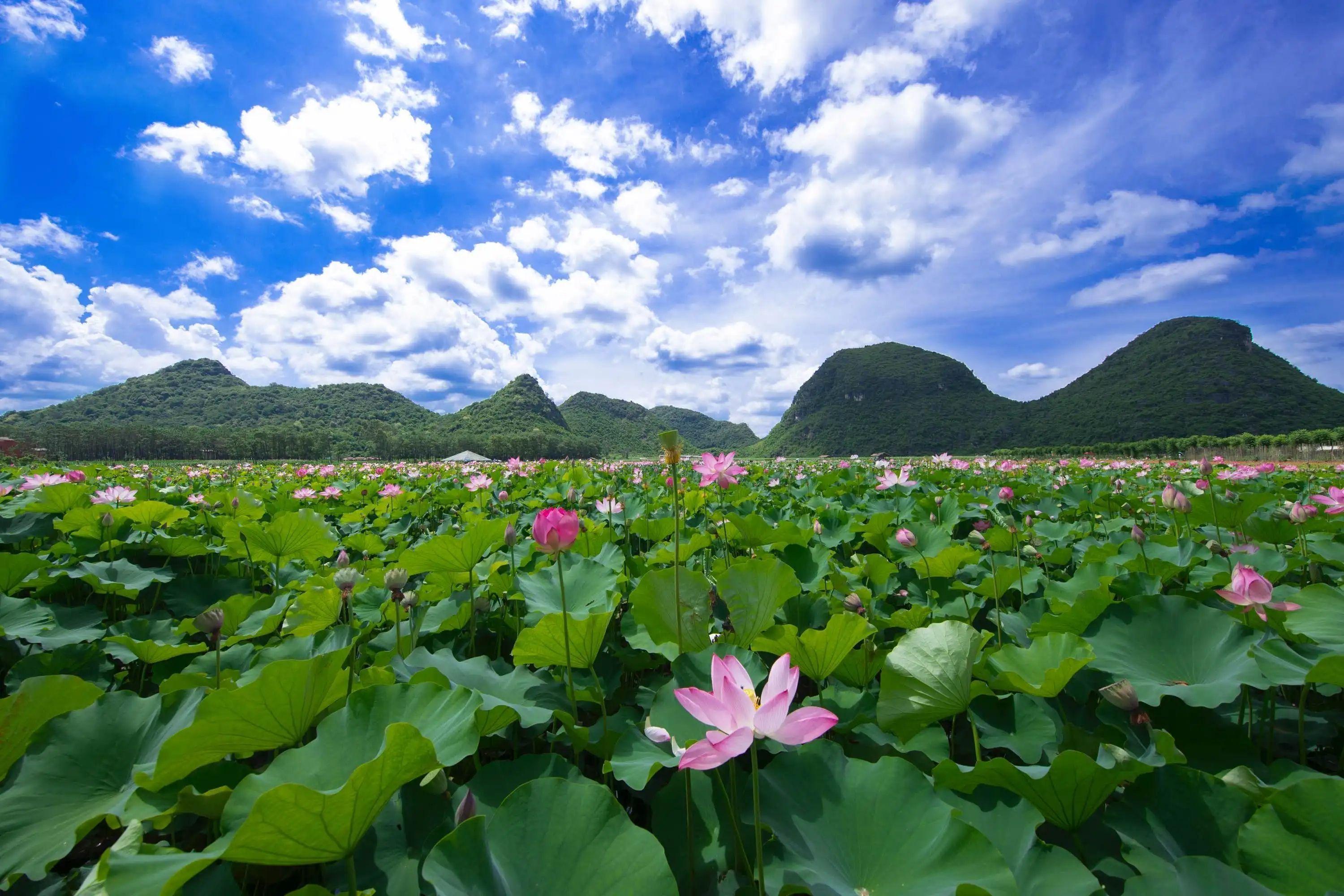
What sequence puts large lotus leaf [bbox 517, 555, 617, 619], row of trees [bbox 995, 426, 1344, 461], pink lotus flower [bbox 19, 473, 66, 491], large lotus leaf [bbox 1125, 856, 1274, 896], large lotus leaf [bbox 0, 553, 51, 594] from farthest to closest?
row of trees [bbox 995, 426, 1344, 461]
pink lotus flower [bbox 19, 473, 66, 491]
large lotus leaf [bbox 0, 553, 51, 594]
large lotus leaf [bbox 517, 555, 617, 619]
large lotus leaf [bbox 1125, 856, 1274, 896]

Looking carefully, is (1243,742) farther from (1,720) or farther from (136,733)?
(1,720)

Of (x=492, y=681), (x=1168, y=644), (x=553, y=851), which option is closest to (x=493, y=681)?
(x=492, y=681)

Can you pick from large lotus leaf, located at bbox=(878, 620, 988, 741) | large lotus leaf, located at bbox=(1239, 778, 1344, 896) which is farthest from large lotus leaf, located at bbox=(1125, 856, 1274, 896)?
large lotus leaf, located at bbox=(878, 620, 988, 741)

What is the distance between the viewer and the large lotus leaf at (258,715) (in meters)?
0.84

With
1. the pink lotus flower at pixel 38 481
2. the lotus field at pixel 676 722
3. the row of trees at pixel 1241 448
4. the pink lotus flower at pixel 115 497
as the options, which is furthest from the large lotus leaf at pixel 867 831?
the row of trees at pixel 1241 448

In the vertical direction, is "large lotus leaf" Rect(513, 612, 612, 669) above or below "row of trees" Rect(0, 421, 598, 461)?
below

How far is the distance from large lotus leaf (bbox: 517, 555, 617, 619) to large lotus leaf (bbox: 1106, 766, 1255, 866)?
112 centimetres

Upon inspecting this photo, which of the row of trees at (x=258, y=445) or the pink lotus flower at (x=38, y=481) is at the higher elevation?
the row of trees at (x=258, y=445)

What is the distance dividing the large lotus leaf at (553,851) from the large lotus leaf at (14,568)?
2.18 m

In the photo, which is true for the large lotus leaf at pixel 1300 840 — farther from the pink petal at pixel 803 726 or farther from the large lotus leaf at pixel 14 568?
the large lotus leaf at pixel 14 568

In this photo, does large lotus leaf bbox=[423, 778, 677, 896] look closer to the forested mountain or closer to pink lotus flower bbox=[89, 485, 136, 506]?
pink lotus flower bbox=[89, 485, 136, 506]

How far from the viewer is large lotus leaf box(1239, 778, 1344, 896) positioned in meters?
0.71

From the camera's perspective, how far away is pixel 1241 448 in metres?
18.2

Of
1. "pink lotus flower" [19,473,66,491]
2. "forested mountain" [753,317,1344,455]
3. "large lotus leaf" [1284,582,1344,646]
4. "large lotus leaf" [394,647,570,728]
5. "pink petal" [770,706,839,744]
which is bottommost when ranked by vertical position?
"large lotus leaf" [394,647,570,728]
